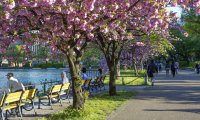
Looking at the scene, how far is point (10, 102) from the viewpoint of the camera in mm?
12258

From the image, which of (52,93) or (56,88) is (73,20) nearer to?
(56,88)

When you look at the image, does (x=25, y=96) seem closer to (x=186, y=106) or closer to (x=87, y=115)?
(x=87, y=115)

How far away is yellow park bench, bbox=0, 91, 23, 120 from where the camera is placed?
38.1 feet

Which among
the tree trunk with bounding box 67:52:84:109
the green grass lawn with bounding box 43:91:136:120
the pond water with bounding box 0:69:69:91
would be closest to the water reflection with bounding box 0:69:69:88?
the pond water with bounding box 0:69:69:91

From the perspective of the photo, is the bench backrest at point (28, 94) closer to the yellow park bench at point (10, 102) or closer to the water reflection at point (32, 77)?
the yellow park bench at point (10, 102)

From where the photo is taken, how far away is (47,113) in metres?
13.9

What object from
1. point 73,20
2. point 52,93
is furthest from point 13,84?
point 73,20

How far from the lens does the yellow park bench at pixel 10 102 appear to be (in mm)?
11602

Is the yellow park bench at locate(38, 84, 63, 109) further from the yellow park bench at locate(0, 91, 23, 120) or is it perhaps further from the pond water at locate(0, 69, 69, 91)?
the pond water at locate(0, 69, 69, 91)

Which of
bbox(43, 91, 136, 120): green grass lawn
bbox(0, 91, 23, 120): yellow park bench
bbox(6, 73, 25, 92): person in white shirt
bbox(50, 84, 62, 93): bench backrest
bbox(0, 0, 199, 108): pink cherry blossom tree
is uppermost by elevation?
bbox(0, 0, 199, 108): pink cherry blossom tree

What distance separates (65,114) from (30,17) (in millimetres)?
2974

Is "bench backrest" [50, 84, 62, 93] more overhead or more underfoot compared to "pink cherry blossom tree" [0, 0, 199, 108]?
more underfoot

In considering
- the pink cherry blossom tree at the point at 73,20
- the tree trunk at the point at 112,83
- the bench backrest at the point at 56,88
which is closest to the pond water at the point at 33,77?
the tree trunk at the point at 112,83

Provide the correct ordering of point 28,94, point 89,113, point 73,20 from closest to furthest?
point 73,20, point 89,113, point 28,94
